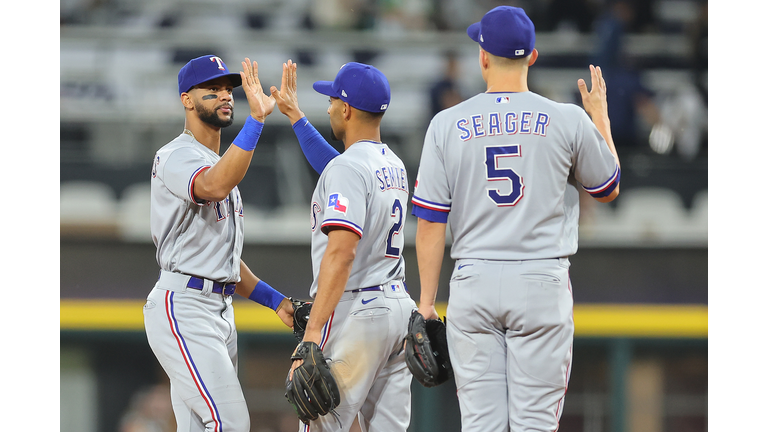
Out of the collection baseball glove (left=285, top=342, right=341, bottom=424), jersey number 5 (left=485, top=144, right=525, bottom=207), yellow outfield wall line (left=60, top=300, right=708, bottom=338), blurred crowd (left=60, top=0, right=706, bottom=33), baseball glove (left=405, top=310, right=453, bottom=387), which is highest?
blurred crowd (left=60, top=0, right=706, bottom=33)

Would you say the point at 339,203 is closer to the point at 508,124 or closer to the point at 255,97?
the point at 255,97

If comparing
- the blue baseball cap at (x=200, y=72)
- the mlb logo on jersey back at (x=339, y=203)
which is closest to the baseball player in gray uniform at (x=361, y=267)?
the mlb logo on jersey back at (x=339, y=203)

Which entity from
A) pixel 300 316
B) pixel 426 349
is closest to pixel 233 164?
pixel 300 316

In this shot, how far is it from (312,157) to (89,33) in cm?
634

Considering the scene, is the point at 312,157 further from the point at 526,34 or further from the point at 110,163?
the point at 110,163

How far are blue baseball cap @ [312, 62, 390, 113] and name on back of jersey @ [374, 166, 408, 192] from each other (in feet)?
0.76

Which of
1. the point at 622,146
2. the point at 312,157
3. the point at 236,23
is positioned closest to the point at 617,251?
the point at 622,146

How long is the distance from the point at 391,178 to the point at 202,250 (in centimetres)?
77

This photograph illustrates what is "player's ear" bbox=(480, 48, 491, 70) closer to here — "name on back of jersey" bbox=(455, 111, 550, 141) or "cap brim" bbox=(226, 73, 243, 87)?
"name on back of jersey" bbox=(455, 111, 550, 141)

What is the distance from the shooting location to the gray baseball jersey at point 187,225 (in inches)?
112

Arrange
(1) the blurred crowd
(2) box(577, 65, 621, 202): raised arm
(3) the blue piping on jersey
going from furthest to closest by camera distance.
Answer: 1. (1) the blurred crowd
2. (2) box(577, 65, 621, 202): raised arm
3. (3) the blue piping on jersey

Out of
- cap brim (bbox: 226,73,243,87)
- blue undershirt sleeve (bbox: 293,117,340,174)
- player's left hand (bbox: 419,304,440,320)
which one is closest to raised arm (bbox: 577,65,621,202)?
player's left hand (bbox: 419,304,440,320)

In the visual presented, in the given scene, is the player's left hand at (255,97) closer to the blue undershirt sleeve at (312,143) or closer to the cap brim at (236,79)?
the cap brim at (236,79)

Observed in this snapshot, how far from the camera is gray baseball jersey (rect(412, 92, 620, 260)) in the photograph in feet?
7.98
